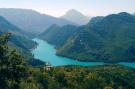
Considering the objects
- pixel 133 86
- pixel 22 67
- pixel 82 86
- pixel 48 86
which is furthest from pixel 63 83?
pixel 133 86

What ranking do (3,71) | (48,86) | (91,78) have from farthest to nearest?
(91,78), (48,86), (3,71)

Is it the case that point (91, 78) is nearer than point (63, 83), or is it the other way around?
point (63, 83)

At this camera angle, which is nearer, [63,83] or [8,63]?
[8,63]

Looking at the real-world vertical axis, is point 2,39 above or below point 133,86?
above

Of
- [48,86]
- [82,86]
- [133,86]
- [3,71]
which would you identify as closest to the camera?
[3,71]

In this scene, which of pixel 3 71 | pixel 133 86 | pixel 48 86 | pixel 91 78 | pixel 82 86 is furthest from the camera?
pixel 133 86

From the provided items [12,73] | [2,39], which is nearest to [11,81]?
[12,73]

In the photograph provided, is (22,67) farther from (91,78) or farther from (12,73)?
(91,78)

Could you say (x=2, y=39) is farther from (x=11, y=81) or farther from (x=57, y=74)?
(x=57, y=74)

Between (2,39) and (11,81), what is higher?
(2,39)
